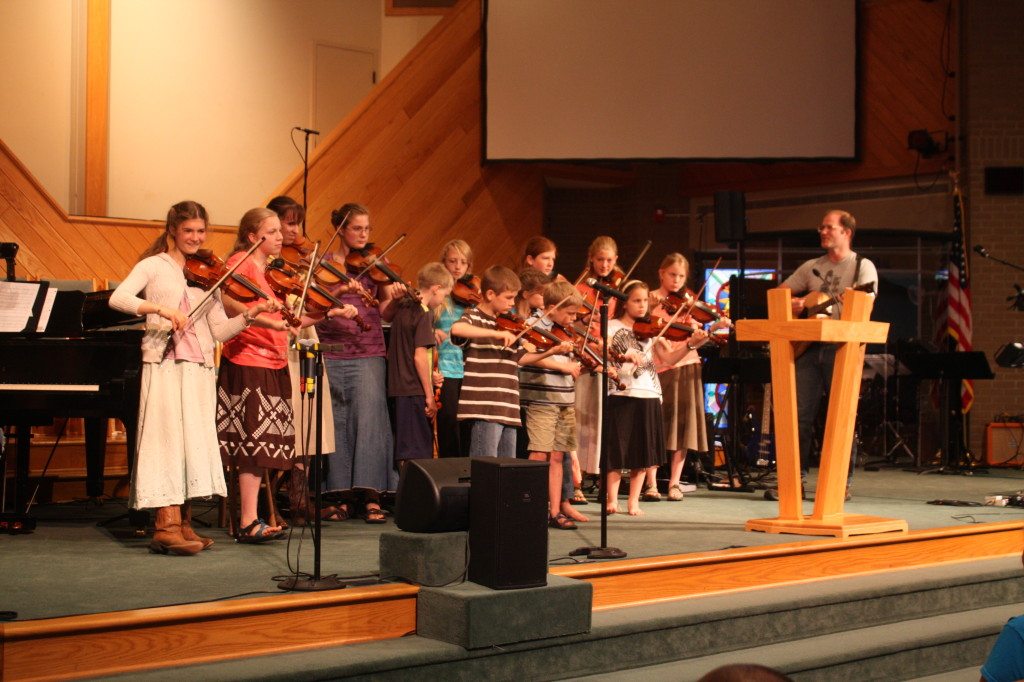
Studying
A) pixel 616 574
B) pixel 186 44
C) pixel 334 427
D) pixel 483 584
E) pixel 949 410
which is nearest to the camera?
pixel 483 584

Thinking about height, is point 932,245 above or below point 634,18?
below

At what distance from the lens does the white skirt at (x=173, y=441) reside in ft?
15.0

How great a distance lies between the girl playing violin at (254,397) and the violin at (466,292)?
5.17ft

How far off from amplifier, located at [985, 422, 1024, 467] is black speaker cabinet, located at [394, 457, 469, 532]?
7698mm

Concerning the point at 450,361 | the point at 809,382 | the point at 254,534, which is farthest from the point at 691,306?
the point at 254,534

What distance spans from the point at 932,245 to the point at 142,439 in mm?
8742

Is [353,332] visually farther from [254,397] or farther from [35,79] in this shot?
[35,79]

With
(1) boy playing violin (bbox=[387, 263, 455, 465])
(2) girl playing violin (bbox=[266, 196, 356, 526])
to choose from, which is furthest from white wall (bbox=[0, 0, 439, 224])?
(1) boy playing violin (bbox=[387, 263, 455, 465])

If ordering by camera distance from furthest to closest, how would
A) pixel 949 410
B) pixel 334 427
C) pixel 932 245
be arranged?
1. pixel 932 245
2. pixel 949 410
3. pixel 334 427

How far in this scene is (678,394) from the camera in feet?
24.1

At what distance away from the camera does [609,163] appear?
1082 cm

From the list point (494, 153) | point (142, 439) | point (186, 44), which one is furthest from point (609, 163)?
point (142, 439)

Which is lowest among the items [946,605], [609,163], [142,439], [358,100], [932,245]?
[946,605]

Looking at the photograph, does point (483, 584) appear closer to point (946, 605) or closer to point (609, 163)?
point (946, 605)
